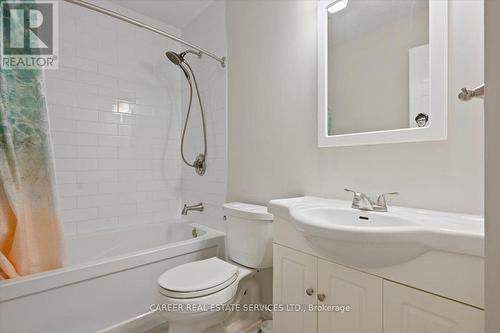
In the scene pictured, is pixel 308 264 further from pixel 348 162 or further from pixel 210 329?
pixel 210 329

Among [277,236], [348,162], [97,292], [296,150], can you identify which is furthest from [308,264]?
[97,292]

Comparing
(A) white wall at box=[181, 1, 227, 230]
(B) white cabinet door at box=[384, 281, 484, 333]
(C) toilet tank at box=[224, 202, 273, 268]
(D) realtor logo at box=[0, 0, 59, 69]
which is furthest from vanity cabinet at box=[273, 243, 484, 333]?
(D) realtor logo at box=[0, 0, 59, 69]

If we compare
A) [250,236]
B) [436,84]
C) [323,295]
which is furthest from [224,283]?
[436,84]

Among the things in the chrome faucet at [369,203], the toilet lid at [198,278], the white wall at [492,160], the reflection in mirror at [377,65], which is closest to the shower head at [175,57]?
the reflection in mirror at [377,65]

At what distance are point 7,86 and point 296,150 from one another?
4.83ft

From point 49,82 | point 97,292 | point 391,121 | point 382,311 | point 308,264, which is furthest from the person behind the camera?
point 49,82

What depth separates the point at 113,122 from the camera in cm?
207

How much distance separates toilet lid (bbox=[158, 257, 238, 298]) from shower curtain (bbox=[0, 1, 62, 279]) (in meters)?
0.66

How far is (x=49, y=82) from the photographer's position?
5.82 ft

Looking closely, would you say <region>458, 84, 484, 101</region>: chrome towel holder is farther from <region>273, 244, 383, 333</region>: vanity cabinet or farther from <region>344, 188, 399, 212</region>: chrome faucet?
<region>273, 244, 383, 333</region>: vanity cabinet

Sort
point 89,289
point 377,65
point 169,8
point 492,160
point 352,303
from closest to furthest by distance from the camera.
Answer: point 492,160, point 352,303, point 377,65, point 89,289, point 169,8

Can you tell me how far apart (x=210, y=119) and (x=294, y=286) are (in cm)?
147

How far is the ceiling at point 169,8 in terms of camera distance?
204cm

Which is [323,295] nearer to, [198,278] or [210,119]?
[198,278]
